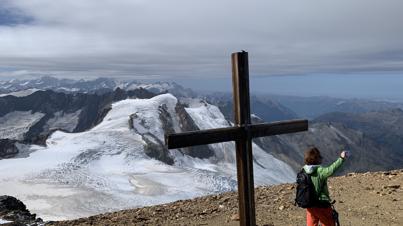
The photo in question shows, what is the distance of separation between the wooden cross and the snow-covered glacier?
50.1 m

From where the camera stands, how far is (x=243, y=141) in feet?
33.5

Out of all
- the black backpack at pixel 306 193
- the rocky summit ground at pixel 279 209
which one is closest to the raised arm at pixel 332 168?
the black backpack at pixel 306 193

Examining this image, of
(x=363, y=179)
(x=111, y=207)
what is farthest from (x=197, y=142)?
(x=111, y=207)

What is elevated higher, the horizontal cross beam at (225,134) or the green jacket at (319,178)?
the horizontal cross beam at (225,134)

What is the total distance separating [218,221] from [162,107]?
134272mm

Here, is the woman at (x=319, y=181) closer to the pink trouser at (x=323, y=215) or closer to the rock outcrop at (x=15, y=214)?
the pink trouser at (x=323, y=215)

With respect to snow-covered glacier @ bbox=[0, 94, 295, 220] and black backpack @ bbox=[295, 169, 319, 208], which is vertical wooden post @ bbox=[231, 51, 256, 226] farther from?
snow-covered glacier @ bbox=[0, 94, 295, 220]

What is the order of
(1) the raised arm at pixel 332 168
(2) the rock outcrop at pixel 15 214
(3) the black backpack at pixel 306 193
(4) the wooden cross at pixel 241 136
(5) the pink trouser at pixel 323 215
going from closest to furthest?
(4) the wooden cross at pixel 241 136, (1) the raised arm at pixel 332 168, (3) the black backpack at pixel 306 193, (5) the pink trouser at pixel 323 215, (2) the rock outcrop at pixel 15 214

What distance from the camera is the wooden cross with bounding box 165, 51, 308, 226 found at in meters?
9.80

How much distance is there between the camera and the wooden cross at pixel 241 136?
32.1ft

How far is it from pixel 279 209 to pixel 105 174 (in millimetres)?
70839

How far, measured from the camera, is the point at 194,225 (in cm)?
1516

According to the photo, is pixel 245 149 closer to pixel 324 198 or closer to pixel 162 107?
pixel 324 198

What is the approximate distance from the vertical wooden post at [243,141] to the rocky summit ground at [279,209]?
480cm
